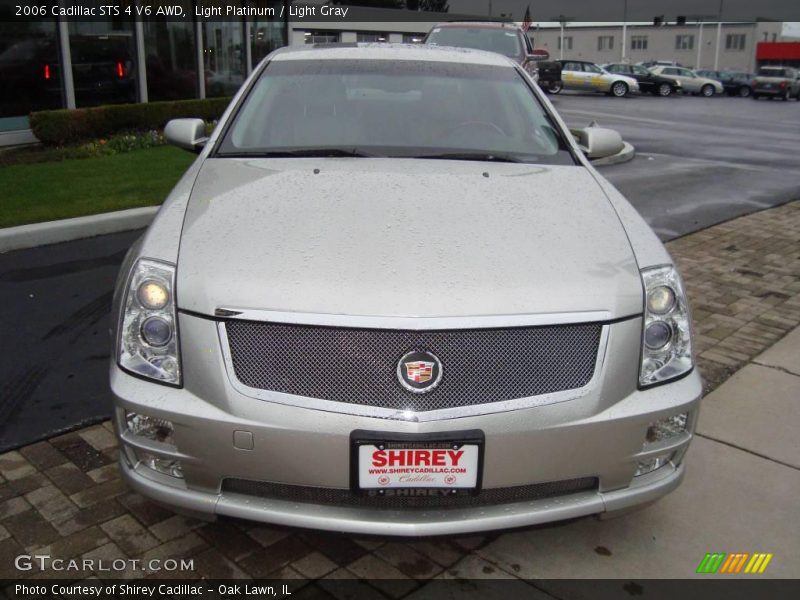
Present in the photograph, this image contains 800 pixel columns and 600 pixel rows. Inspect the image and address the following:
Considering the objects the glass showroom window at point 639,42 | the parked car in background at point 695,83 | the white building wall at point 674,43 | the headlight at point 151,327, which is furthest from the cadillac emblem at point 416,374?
the glass showroom window at point 639,42

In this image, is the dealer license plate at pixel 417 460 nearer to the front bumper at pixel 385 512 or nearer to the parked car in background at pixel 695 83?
the front bumper at pixel 385 512

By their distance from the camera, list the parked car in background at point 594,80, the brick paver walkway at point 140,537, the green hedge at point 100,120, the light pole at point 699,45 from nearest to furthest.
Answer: the brick paver walkway at point 140,537
the green hedge at point 100,120
the parked car in background at point 594,80
the light pole at point 699,45

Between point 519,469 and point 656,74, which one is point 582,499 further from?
point 656,74

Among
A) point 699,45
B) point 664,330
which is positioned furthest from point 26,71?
point 699,45

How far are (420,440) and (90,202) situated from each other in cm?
636

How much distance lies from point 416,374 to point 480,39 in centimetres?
1393

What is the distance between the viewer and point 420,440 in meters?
2.29

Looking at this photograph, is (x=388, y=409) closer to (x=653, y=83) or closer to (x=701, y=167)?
(x=701, y=167)

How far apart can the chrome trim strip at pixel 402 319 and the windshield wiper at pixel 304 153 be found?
133cm

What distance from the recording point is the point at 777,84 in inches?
1494

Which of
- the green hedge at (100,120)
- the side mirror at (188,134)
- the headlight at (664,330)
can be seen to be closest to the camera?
the headlight at (664,330)

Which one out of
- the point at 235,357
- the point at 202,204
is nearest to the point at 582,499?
the point at 235,357

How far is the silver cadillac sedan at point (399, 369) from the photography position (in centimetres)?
233

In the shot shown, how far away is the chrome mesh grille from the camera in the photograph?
7.69 feet
